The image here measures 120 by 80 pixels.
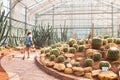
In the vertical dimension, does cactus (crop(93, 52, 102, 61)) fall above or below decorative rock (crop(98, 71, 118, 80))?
above

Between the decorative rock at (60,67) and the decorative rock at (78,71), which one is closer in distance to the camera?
the decorative rock at (78,71)

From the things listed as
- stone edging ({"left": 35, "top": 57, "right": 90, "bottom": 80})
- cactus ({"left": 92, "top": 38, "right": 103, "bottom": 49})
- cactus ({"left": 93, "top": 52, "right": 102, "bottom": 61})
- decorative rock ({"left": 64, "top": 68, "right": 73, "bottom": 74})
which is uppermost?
cactus ({"left": 92, "top": 38, "right": 103, "bottom": 49})

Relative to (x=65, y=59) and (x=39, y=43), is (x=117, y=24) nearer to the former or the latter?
(x=39, y=43)

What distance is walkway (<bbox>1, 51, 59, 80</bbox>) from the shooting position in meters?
8.33

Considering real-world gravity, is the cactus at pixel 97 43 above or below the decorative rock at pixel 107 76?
above

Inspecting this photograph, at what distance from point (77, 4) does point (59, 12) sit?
6.64 ft

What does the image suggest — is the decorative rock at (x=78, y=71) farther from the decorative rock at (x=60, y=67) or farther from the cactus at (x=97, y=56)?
the cactus at (x=97, y=56)

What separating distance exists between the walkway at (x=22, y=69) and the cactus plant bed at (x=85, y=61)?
333 mm

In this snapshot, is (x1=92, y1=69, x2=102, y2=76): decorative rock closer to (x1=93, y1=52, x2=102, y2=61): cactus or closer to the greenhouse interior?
the greenhouse interior

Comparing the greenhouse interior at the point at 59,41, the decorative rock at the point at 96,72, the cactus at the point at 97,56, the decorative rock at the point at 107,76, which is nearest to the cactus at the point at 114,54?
the greenhouse interior at the point at 59,41

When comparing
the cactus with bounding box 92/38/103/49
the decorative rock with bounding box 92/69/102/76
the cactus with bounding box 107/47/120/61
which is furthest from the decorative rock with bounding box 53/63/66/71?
the cactus with bounding box 92/38/103/49

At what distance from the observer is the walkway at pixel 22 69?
328 inches

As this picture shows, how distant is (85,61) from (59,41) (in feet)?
49.0

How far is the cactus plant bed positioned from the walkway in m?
0.33
